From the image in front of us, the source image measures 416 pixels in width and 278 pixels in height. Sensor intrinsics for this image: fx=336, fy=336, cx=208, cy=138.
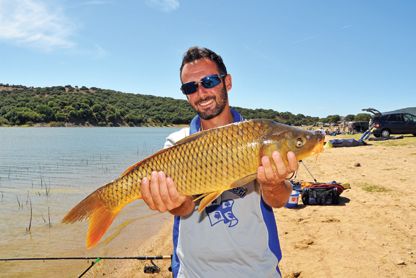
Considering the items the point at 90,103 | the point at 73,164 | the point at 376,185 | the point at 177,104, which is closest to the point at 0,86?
the point at 90,103

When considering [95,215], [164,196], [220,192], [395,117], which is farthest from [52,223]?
[395,117]

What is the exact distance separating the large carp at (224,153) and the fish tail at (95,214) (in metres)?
0.10

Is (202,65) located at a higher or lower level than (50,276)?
higher

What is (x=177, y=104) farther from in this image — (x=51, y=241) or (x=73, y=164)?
(x=51, y=241)

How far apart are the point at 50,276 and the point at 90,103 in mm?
77696

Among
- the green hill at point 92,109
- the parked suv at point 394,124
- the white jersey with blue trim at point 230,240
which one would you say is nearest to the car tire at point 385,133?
the parked suv at point 394,124

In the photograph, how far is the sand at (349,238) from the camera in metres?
3.93

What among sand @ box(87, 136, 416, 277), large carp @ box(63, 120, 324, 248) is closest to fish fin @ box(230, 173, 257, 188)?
large carp @ box(63, 120, 324, 248)

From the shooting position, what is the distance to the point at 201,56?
2.61 meters

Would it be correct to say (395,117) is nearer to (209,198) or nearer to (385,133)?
(385,133)

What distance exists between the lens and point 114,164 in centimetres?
1692

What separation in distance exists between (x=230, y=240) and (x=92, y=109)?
7771cm

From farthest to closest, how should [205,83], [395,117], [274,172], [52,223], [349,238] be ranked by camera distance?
[395,117] < [52,223] < [349,238] < [205,83] < [274,172]

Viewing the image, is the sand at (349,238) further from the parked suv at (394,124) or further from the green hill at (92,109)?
the green hill at (92,109)
